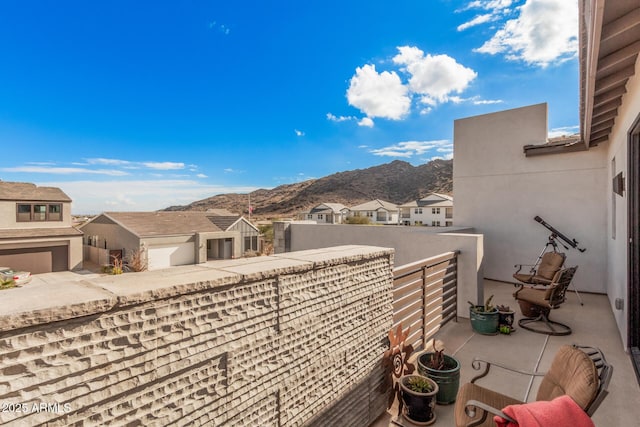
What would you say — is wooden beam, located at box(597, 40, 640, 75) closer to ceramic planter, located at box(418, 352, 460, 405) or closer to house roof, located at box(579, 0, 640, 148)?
house roof, located at box(579, 0, 640, 148)

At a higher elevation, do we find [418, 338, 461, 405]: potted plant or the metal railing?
the metal railing

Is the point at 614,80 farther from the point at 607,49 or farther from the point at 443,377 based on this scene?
the point at 443,377

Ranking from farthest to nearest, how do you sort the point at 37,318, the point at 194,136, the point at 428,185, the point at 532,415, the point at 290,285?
the point at 428,185 < the point at 194,136 < the point at 290,285 < the point at 532,415 < the point at 37,318

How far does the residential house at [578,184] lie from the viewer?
3225mm

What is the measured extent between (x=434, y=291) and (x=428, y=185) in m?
51.1

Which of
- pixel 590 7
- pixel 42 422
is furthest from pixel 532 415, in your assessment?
pixel 590 7

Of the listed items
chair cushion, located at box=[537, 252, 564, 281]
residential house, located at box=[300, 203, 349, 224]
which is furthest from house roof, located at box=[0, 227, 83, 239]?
residential house, located at box=[300, 203, 349, 224]

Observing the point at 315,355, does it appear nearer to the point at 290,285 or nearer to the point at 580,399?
Result: the point at 290,285

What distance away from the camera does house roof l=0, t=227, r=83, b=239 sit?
47.5 feet

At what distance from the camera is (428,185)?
168 ft

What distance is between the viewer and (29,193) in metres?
15.8

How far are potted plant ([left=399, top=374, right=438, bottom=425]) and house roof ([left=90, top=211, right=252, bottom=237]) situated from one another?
17614 millimetres

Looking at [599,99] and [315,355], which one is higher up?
[599,99]

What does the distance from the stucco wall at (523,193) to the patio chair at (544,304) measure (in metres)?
2.67
